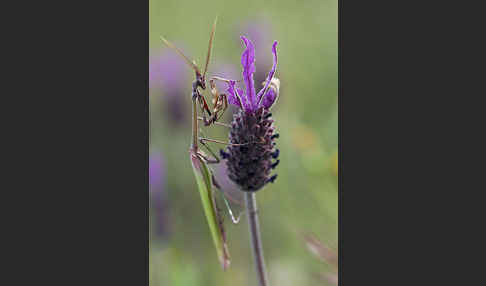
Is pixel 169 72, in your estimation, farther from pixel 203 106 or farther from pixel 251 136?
pixel 251 136

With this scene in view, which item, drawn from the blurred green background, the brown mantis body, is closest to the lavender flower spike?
the brown mantis body

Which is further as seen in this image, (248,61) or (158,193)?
(158,193)

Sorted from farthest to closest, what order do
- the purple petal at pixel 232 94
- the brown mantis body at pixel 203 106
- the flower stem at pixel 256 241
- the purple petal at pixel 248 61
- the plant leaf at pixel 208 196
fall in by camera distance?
the plant leaf at pixel 208 196 → the brown mantis body at pixel 203 106 → the flower stem at pixel 256 241 → the purple petal at pixel 232 94 → the purple petal at pixel 248 61

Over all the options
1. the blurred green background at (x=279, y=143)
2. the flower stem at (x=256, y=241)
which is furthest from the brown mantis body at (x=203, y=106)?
the blurred green background at (x=279, y=143)

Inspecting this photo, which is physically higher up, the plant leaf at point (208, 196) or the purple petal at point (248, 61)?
the purple petal at point (248, 61)

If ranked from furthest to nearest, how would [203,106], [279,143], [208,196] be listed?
[279,143] → [208,196] → [203,106]

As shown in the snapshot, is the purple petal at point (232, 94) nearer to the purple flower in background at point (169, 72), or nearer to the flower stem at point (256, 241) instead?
the flower stem at point (256, 241)

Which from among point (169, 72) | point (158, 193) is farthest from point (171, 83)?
point (158, 193)

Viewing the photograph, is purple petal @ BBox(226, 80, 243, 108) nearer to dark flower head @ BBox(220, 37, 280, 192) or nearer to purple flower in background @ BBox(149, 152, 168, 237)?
dark flower head @ BBox(220, 37, 280, 192)
